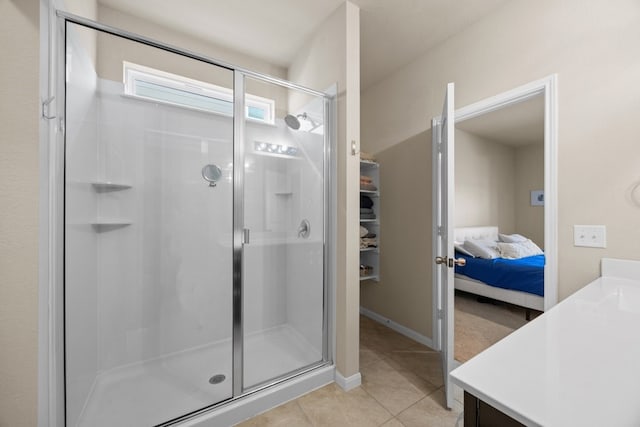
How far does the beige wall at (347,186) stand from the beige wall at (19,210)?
1512 mm

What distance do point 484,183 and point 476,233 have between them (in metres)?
0.88

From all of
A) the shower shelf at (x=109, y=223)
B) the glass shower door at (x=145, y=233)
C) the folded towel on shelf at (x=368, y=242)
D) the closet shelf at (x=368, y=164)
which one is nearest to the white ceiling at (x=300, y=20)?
the glass shower door at (x=145, y=233)

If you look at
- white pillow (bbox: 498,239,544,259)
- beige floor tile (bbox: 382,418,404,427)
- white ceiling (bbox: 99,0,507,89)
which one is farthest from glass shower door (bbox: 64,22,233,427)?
white pillow (bbox: 498,239,544,259)

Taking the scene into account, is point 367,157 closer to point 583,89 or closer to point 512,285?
point 583,89

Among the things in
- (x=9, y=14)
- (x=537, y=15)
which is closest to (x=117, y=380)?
(x=9, y=14)

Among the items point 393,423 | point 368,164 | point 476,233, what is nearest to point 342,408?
point 393,423

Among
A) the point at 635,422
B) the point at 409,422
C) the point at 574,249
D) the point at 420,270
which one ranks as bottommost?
the point at 409,422

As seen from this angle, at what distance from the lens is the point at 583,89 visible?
145 cm

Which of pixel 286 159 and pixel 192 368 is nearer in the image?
pixel 192 368

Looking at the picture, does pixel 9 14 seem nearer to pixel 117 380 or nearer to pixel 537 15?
pixel 117 380

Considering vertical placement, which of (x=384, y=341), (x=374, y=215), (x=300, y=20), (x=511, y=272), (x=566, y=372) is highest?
(x=300, y=20)

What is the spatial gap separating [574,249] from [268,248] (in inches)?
80.9

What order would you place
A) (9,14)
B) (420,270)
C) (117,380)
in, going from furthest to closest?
1. (420,270)
2. (117,380)
3. (9,14)

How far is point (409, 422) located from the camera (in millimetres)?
1478
